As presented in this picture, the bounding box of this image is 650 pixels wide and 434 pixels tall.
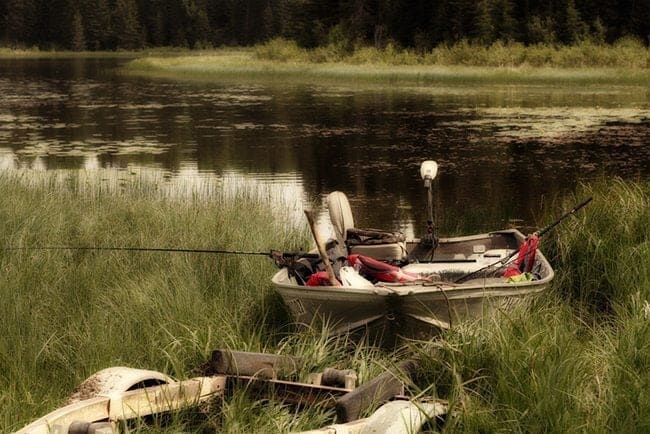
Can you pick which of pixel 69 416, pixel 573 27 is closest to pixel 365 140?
pixel 69 416

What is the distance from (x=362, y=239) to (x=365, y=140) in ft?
43.0

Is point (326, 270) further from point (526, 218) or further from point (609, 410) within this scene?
point (526, 218)

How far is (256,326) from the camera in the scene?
652 centimetres

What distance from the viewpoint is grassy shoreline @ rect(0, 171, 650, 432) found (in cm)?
473

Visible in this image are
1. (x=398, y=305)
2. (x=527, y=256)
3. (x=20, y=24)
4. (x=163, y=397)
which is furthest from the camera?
(x=20, y=24)

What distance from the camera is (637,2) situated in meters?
52.9

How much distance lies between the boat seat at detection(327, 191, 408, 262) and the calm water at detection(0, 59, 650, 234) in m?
3.29

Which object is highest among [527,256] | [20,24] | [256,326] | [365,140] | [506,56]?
[20,24]

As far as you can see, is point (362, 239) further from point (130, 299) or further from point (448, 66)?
point (448, 66)

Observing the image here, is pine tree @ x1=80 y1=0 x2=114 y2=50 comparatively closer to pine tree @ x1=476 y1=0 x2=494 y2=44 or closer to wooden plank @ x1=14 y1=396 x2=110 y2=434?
pine tree @ x1=476 y1=0 x2=494 y2=44

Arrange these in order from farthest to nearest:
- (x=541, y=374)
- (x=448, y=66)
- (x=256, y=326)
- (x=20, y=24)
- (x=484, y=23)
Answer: (x=20, y=24) → (x=484, y=23) → (x=448, y=66) → (x=256, y=326) → (x=541, y=374)

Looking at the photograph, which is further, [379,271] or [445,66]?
[445,66]

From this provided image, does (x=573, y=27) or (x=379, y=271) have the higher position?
(x=573, y=27)

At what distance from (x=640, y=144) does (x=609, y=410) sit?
51.1 feet
